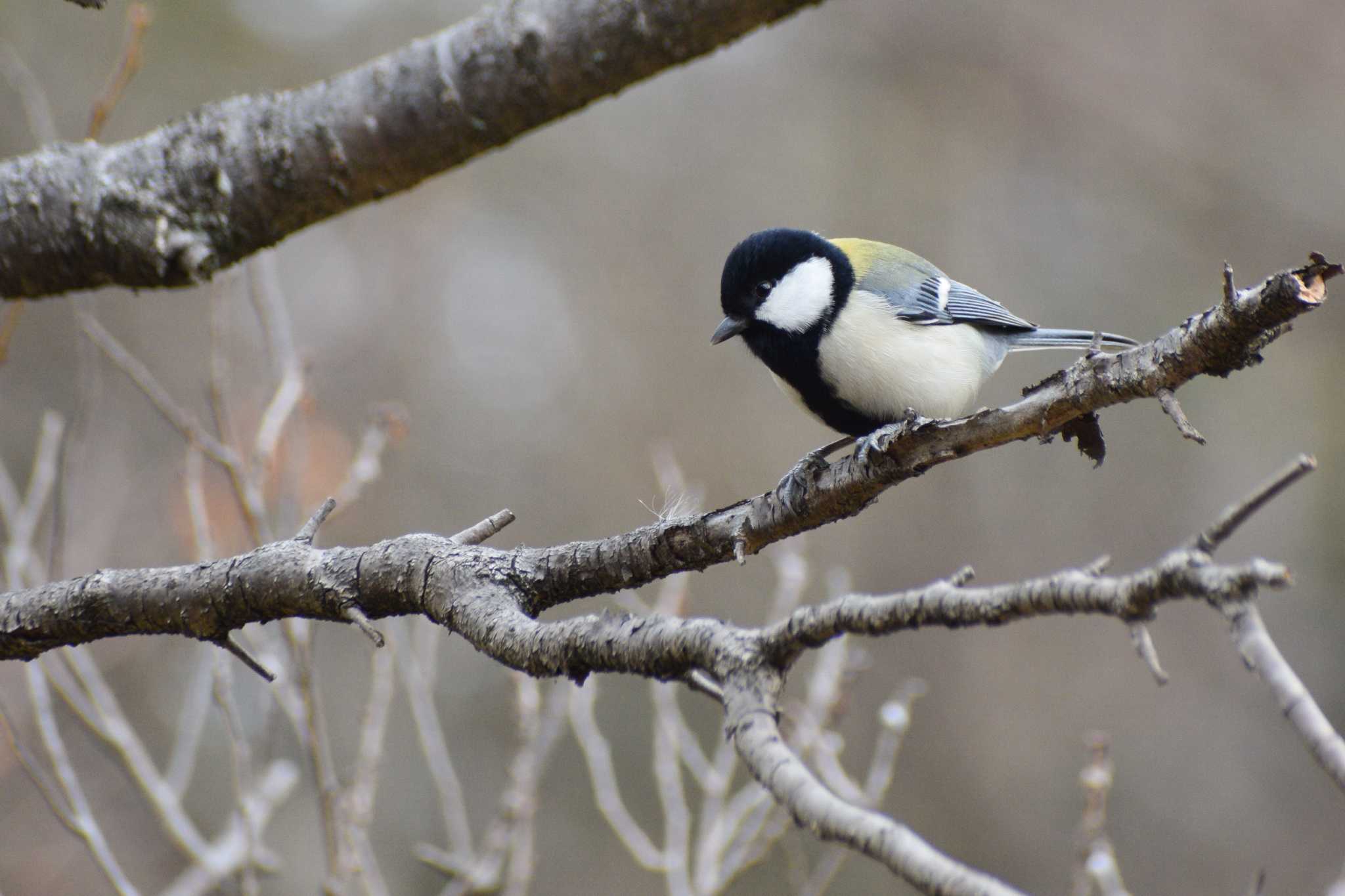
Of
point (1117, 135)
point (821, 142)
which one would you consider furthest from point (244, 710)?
point (1117, 135)

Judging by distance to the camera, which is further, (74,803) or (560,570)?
(74,803)

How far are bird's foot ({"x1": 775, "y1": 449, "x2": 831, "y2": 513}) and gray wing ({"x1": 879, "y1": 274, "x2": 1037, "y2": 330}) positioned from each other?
94 centimetres

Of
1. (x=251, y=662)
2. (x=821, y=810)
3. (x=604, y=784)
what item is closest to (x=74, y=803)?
(x=251, y=662)

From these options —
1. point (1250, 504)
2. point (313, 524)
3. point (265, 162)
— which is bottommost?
Answer: point (1250, 504)

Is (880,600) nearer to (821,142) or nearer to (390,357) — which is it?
(390,357)

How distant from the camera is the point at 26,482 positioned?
16.3 ft

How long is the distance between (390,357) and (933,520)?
339 cm

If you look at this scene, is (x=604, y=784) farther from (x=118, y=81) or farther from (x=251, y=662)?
(x=118, y=81)

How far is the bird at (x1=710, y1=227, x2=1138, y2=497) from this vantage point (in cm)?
264

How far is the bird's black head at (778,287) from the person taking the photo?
2.77 meters

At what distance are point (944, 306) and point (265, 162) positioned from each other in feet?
5.95

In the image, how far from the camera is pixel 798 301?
2793mm

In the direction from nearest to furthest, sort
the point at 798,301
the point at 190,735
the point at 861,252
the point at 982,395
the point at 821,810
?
the point at 821,810 → the point at 190,735 → the point at 798,301 → the point at 861,252 → the point at 982,395

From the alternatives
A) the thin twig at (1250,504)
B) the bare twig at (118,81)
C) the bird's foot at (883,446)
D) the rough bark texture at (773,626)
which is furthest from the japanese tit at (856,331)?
the thin twig at (1250,504)
